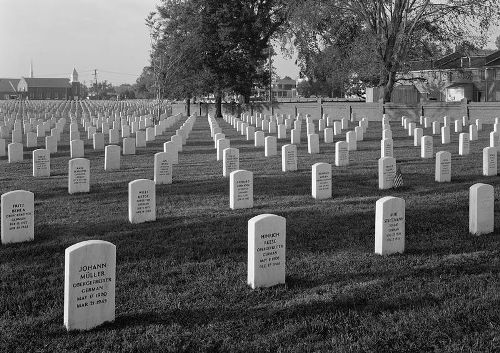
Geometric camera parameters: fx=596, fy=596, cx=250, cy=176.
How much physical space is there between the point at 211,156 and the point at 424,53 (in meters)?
22.6

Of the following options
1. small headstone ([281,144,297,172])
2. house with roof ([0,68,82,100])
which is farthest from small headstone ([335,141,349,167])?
house with roof ([0,68,82,100])

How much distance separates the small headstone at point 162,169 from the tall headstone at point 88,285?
750 cm

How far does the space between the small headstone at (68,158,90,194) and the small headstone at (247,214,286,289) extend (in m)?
6.28

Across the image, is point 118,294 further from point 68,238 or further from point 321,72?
point 321,72

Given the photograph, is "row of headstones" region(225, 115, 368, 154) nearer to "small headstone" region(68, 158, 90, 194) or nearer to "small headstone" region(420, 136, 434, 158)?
"small headstone" region(420, 136, 434, 158)

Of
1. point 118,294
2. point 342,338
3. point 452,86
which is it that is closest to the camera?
point 342,338

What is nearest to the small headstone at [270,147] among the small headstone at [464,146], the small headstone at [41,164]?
the small headstone at [464,146]

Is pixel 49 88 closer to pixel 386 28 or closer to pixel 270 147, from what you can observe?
pixel 386 28

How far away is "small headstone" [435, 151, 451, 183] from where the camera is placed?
12.5 m

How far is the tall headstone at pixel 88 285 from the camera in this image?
4926mm

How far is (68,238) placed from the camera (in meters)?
7.99

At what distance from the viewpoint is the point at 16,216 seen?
7.74 m

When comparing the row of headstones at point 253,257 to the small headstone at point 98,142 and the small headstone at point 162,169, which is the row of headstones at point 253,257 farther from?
the small headstone at point 98,142

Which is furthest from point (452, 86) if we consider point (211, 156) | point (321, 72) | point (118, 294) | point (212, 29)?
point (118, 294)
